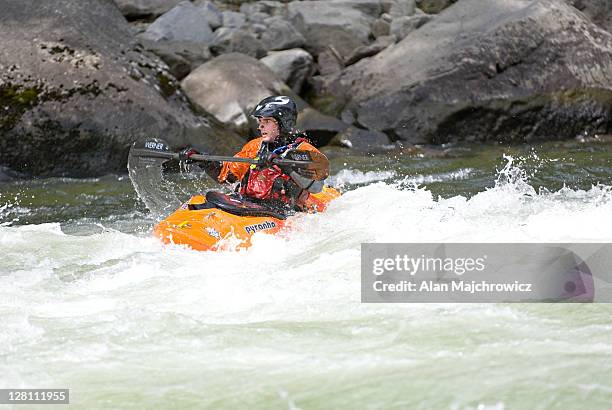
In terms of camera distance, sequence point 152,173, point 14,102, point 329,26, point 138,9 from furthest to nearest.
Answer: point 138,9 < point 329,26 < point 14,102 < point 152,173

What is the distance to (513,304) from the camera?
3.94 metres

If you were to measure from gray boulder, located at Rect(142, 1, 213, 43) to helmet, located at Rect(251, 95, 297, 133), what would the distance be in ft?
29.3

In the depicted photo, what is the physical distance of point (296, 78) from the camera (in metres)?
14.0

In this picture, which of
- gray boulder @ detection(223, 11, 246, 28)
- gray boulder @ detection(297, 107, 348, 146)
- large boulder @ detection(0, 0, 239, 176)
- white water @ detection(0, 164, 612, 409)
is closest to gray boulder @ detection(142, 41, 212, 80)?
gray boulder @ detection(223, 11, 246, 28)

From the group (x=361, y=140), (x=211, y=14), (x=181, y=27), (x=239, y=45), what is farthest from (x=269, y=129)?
(x=211, y=14)

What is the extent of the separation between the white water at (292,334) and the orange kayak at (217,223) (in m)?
0.10

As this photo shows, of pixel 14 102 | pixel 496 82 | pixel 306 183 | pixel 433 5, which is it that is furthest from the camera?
pixel 433 5

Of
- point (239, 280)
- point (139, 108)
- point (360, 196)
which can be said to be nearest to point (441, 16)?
point (139, 108)

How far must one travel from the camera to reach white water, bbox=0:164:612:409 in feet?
10.4

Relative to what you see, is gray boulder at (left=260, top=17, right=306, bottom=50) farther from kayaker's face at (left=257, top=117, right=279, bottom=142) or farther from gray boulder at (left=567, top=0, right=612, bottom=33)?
kayaker's face at (left=257, top=117, right=279, bottom=142)

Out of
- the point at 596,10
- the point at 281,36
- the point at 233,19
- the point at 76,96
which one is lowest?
the point at 76,96

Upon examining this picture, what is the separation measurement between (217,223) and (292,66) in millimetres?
8569

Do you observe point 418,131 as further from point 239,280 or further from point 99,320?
point 99,320

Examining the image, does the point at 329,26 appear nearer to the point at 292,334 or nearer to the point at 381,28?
the point at 381,28
